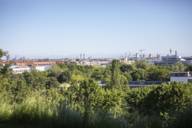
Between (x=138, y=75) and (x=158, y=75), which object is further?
(x=138, y=75)

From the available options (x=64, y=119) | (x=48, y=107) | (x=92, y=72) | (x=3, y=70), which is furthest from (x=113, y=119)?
(x=92, y=72)

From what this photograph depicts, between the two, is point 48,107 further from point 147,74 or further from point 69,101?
point 147,74

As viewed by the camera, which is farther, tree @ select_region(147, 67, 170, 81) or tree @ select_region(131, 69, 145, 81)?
tree @ select_region(131, 69, 145, 81)

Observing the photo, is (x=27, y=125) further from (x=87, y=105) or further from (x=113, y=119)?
(x=113, y=119)

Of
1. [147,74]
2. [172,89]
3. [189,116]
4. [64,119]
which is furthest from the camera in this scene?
[147,74]

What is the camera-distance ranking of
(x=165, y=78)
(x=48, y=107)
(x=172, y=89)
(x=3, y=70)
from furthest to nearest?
(x=165, y=78), (x=172, y=89), (x=3, y=70), (x=48, y=107)

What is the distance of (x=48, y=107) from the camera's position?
4.86 meters

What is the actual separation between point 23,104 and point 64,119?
882 mm

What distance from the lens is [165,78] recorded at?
64750 millimetres

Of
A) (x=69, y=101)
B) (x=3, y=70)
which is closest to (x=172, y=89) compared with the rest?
(x=3, y=70)

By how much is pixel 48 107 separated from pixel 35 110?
21cm

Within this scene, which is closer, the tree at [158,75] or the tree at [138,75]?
the tree at [158,75]

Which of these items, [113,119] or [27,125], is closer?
[113,119]

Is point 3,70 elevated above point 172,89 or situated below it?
above
